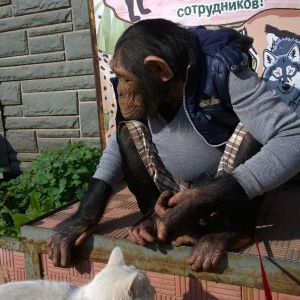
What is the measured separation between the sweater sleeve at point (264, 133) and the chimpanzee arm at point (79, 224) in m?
0.74

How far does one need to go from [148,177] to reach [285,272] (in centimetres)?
78

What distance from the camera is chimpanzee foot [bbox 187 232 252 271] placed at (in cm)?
183

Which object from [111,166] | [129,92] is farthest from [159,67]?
[111,166]

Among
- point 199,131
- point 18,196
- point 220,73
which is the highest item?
point 220,73

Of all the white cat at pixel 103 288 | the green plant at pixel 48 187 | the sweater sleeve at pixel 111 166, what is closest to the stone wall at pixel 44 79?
the green plant at pixel 48 187

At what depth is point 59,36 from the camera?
4.04 metres

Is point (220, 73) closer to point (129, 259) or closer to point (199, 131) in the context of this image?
point (199, 131)

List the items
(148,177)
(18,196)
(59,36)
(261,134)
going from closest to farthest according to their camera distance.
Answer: (261,134) < (148,177) < (18,196) < (59,36)

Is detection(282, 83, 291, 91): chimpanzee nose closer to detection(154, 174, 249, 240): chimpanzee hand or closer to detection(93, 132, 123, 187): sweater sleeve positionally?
detection(93, 132, 123, 187): sweater sleeve

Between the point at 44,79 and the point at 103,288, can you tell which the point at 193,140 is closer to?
the point at 103,288

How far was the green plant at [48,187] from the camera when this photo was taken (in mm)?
3194

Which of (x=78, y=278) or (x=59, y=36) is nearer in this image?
(x=78, y=278)

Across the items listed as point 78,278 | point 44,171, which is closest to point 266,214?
point 78,278

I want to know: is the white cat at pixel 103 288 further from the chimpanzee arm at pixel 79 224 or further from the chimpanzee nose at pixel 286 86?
the chimpanzee nose at pixel 286 86
